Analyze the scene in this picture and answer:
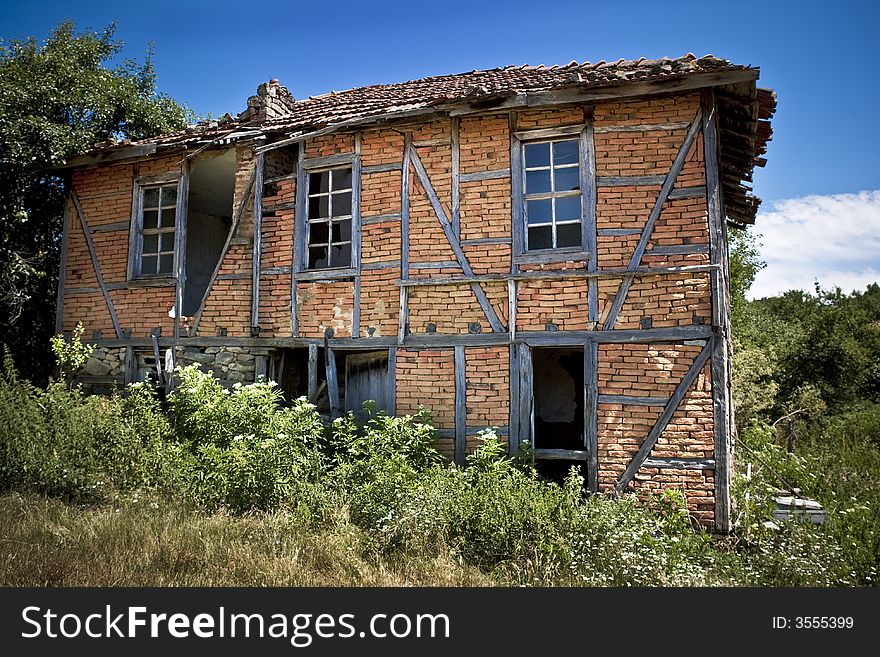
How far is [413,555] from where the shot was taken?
550 cm

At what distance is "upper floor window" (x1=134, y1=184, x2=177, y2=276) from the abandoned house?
36 millimetres

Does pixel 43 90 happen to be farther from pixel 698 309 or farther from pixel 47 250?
pixel 698 309

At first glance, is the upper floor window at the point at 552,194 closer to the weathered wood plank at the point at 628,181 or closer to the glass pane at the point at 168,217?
the weathered wood plank at the point at 628,181

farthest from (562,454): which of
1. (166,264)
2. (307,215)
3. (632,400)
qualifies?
(166,264)

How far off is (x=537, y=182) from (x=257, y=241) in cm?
439

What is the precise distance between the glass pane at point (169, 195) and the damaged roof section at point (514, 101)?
27.0 inches

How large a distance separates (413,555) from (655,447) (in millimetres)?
3369

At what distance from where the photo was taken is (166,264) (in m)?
10.2

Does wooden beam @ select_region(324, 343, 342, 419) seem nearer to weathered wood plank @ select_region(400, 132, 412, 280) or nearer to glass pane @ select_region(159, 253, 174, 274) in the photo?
weathered wood plank @ select_region(400, 132, 412, 280)

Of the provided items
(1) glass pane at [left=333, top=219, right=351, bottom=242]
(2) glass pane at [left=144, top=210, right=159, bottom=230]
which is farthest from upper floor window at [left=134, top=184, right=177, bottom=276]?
(1) glass pane at [left=333, top=219, right=351, bottom=242]

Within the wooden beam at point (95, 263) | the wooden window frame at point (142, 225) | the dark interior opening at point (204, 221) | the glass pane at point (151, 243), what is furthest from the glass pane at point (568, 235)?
the wooden beam at point (95, 263)

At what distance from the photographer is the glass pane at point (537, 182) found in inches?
320

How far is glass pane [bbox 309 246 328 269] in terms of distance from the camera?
9.27 metres

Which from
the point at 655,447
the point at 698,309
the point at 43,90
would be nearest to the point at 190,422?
the point at 655,447
